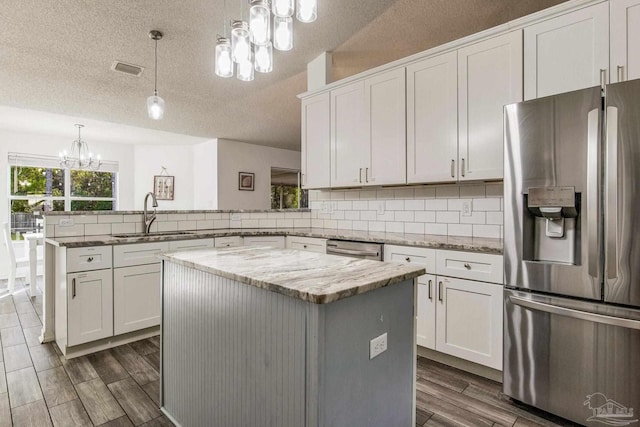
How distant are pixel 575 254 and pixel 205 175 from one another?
20.5 ft

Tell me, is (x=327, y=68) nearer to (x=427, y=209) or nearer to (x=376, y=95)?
(x=376, y=95)

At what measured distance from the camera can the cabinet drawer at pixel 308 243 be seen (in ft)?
10.0

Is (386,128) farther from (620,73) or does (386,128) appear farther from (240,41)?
(240,41)

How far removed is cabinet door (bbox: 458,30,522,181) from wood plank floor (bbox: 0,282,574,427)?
4.72 ft

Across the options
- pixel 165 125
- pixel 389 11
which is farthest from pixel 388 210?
pixel 165 125

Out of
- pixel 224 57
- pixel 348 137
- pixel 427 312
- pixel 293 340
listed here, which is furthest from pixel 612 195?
pixel 348 137

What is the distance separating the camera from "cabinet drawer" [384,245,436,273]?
7.66ft

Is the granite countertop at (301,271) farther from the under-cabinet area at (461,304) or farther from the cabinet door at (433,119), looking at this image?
the cabinet door at (433,119)

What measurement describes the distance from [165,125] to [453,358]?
17.3ft

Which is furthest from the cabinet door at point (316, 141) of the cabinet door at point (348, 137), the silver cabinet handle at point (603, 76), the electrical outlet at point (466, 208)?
the silver cabinet handle at point (603, 76)

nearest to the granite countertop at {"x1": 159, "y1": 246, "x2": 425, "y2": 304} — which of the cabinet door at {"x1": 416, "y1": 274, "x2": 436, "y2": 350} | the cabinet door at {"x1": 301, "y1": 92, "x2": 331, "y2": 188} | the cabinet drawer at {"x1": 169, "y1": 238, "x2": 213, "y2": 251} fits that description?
the cabinet door at {"x1": 416, "y1": 274, "x2": 436, "y2": 350}

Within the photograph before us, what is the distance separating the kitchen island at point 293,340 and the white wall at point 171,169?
5.93 m

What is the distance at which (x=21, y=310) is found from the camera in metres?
3.61

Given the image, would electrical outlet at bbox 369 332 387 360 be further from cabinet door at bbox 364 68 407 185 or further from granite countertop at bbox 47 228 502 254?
cabinet door at bbox 364 68 407 185
